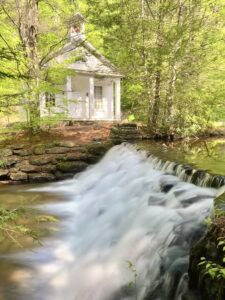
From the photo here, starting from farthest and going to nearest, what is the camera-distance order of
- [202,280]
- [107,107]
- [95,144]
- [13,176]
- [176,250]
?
[107,107] < [95,144] < [13,176] < [176,250] < [202,280]

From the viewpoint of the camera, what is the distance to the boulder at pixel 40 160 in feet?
40.3

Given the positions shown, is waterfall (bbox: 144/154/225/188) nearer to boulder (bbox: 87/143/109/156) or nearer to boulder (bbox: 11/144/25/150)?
boulder (bbox: 87/143/109/156)

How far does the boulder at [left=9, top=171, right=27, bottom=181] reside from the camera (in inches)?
465

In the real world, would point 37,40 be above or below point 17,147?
above

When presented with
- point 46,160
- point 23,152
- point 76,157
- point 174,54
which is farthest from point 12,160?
point 174,54

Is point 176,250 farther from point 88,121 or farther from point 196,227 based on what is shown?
point 88,121

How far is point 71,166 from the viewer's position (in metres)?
12.4

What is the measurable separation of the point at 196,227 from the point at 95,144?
27.8 ft

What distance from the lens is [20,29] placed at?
15.4m

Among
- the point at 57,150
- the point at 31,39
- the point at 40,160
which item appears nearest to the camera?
the point at 40,160

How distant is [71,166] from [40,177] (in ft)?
3.68

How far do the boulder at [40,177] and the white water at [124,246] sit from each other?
3.03m

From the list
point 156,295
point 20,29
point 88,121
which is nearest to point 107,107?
point 88,121

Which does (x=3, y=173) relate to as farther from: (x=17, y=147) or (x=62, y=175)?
(x=62, y=175)
